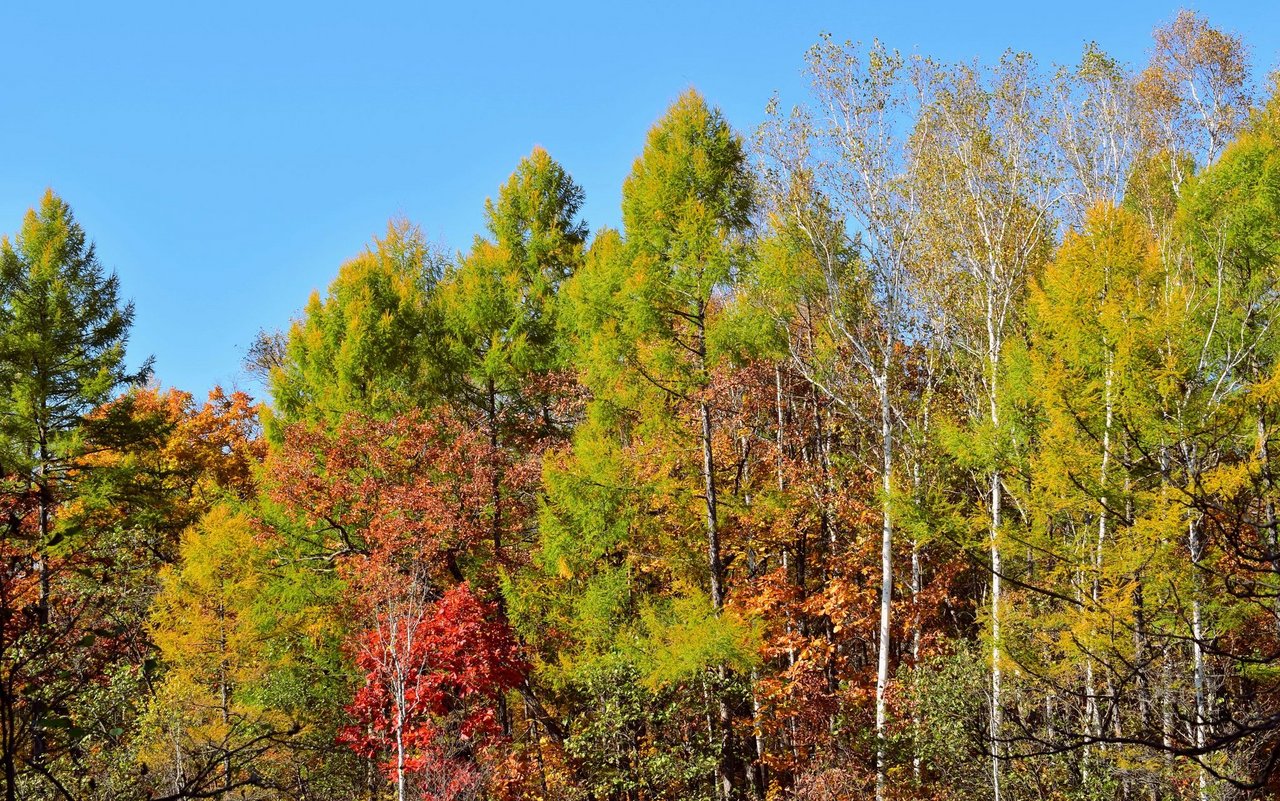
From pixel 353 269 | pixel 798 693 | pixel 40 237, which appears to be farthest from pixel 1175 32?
pixel 40 237

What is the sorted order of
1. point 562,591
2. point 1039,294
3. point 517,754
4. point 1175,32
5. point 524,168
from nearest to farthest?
1. point 1039,294
2. point 517,754
3. point 562,591
4. point 524,168
5. point 1175,32

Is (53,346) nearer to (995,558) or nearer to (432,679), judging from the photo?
(432,679)

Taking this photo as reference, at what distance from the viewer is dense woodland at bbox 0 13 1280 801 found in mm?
12359

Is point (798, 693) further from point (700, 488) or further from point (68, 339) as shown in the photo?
point (68, 339)

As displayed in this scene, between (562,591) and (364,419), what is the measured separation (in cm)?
472

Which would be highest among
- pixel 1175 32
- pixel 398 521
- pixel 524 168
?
pixel 1175 32

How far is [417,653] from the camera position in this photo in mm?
13750

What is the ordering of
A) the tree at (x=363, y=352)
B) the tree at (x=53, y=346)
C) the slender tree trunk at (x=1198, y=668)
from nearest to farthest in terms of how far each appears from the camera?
the slender tree trunk at (x=1198, y=668) → the tree at (x=53, y=346) → the tree at (x=363, y=352)

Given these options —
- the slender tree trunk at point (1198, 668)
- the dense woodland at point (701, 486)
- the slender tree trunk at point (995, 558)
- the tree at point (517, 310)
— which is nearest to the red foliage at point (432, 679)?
the dense woodland at point (701, 486)

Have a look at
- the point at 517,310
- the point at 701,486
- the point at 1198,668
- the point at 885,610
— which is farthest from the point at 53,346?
the point at 1198,668

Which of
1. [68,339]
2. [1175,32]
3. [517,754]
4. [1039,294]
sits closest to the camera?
[1039,294]

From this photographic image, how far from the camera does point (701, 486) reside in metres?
16.9

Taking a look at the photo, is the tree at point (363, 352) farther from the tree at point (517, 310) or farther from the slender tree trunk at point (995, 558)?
the slender tree trunk at point (995, 558)

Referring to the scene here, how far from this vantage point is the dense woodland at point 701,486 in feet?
40.5
